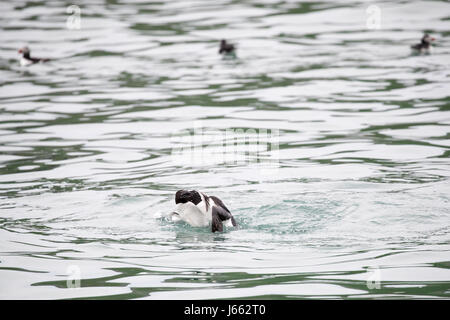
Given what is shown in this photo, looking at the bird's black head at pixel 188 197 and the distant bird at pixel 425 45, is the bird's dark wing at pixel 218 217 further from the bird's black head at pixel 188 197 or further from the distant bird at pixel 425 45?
the distant bird at pixel 425 45

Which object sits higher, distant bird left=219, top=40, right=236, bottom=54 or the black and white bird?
distant bird left=219, top=40, right=236, bottom=54

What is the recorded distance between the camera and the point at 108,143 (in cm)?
1527

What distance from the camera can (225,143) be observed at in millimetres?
14930

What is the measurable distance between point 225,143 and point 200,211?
4.66 meters

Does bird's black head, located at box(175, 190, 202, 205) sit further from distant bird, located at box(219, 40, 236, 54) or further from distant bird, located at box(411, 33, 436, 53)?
distant bird, located at box(411, 33, 436, 53)

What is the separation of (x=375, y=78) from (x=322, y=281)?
10894mm

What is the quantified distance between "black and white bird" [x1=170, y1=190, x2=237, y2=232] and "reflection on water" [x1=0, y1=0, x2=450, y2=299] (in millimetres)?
153

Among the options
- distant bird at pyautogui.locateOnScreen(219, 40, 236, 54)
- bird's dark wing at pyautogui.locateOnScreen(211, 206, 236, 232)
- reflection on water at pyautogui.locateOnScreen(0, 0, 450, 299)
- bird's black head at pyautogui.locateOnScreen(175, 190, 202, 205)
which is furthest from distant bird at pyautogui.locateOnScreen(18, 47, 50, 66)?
bird's dark wing at pyautogui.locateOnScreen(211, 206, 236, 232)

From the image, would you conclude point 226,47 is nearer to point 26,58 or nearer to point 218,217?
point 26,58

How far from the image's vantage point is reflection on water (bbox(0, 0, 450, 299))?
891 cm

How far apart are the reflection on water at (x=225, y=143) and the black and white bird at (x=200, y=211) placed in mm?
153
